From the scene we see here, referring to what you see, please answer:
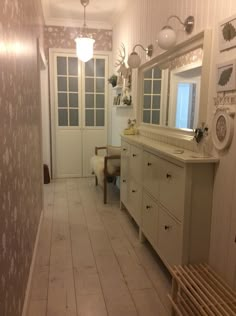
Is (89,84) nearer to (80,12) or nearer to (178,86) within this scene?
(80,12)

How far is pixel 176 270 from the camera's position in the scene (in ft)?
5.75

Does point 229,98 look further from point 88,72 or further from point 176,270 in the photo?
point 88,72

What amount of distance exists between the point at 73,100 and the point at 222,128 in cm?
377

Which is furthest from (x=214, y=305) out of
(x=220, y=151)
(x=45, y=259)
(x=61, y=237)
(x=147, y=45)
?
(x=147, y=45)

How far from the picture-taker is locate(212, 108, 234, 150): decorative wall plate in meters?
1.64

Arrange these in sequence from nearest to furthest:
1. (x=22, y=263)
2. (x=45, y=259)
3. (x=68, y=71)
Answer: (x=22, y=263) → (x=45, y=259) → (x=68, y=71)

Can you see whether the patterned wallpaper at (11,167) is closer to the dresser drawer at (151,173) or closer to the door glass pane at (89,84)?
the dresser drawer at (151,173)

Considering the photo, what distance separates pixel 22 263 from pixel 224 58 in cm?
178

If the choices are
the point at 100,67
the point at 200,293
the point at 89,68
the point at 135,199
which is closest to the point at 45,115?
the point at 89,68

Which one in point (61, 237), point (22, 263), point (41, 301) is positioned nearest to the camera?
point (22, 263)

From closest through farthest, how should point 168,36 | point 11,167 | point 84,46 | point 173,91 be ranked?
point 11,167 < point 168,36 < point 173,91 < point 84,46

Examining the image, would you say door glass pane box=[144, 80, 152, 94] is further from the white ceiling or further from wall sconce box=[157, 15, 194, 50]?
the white ceiling

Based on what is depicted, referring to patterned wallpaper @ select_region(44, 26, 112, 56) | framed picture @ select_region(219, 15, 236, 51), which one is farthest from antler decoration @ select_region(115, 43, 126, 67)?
framed picture @ select_region(219, 15, 236, 51)

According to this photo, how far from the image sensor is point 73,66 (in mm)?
5004
